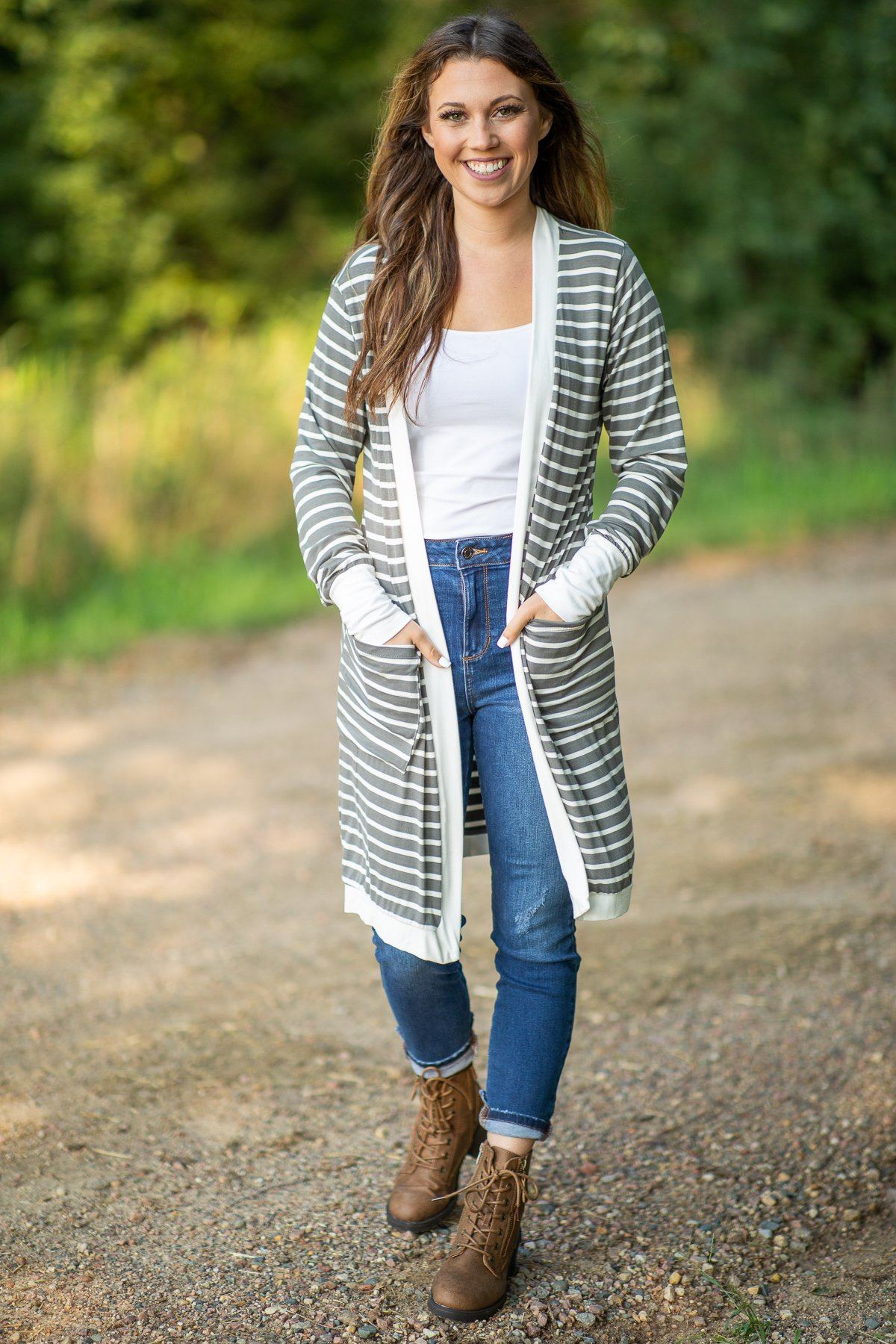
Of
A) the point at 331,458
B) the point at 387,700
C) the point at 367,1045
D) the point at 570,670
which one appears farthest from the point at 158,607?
the point at 570,670

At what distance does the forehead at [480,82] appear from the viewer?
2105mm

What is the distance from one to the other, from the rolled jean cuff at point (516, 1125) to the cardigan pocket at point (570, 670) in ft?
2.11

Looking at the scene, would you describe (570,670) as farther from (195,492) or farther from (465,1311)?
(195,492)

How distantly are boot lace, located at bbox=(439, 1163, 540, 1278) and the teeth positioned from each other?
1.59 m

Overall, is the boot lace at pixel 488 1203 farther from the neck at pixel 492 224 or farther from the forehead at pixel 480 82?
the forehead at pixel 480 82

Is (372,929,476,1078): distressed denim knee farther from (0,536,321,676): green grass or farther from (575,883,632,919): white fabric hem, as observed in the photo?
(0,536,321,676): green grass

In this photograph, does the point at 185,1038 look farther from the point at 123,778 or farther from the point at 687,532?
the point at 687,532

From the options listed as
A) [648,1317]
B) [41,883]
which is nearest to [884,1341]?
[648,1317]

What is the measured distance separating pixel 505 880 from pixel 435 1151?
1.90 feet

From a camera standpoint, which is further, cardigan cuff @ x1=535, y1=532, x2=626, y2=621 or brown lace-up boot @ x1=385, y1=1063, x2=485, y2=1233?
brown lace-up boot @ x1=385, y1=1063, x2=485, y2=1233

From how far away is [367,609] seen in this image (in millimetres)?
2100

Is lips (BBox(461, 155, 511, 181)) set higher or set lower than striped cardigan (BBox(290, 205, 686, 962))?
higher

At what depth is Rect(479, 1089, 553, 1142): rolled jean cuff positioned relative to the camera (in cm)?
222

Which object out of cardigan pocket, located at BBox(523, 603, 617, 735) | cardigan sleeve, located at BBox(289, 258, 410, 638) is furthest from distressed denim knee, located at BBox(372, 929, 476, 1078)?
cardigan sleeve, located at BBox(289, 258, 410, 638)
